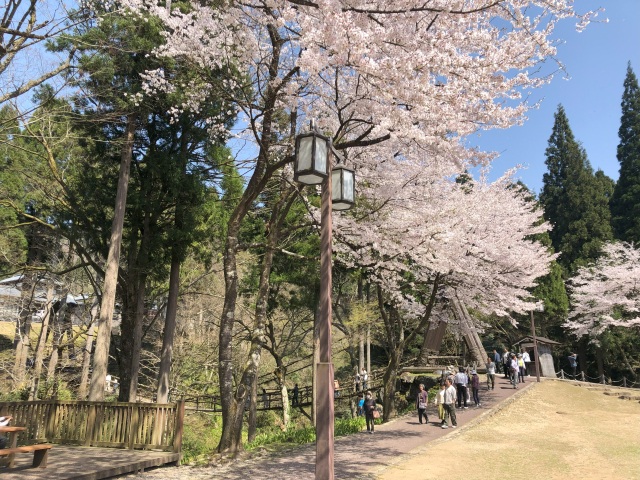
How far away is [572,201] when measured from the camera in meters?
36.1

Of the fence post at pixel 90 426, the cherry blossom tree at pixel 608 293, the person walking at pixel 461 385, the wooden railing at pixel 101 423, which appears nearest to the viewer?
the wooden railing at pixel 101 423

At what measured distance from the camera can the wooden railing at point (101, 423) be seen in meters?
9.16

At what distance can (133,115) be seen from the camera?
45.1 feet

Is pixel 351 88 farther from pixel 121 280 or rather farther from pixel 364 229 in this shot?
pixel 121 280

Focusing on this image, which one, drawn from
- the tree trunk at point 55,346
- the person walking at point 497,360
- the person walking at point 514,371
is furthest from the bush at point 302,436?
the person walking at point 497,360

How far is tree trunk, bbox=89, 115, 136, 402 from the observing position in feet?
40.6

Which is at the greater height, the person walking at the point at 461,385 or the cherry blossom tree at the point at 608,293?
the cherry blossom tree at the point at 608,293

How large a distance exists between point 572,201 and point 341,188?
36.5m

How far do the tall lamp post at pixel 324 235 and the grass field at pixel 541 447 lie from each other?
3.63 metres

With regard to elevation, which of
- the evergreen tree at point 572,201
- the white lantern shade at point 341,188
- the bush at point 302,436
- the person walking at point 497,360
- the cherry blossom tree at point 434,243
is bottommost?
the bush at point 302,436

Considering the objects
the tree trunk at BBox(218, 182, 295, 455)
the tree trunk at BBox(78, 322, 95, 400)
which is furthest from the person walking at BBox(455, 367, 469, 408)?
the tree trunk at BBox(78, 322, 95, 400)

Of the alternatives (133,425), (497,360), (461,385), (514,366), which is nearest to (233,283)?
(133,425)

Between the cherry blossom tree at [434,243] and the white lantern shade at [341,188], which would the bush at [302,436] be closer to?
the cherry blossom tree at [434,243]

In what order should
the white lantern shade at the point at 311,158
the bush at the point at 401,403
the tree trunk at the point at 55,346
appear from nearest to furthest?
the white lantern shade at the point at 311,158 → the tree trunk at the point at 55,346 → the bush at the point at 401,403
